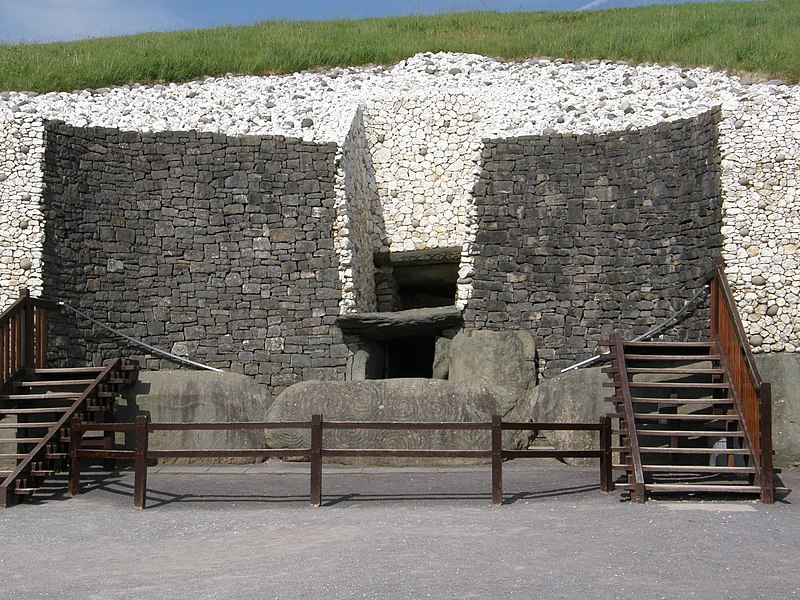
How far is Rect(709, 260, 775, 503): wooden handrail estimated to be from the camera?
9.42 meters

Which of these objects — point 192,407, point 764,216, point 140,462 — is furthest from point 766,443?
point 192,407

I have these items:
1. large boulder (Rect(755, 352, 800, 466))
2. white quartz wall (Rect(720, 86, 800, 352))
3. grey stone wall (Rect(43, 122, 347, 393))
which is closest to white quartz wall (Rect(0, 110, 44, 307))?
grey stone wall (Rect(43, 122, 347, 393))

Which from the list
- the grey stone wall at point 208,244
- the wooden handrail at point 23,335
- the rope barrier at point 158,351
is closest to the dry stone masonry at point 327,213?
the grey stone wall at point 208,244

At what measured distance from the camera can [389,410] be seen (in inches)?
498

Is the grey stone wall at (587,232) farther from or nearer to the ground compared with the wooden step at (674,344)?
farther from the ground

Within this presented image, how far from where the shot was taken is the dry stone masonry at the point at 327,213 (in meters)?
13.8

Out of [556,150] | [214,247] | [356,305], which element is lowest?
[356,305]

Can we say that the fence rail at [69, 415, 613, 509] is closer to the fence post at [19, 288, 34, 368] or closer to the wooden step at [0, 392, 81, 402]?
the wooden step at [0, 392, 81, 402]

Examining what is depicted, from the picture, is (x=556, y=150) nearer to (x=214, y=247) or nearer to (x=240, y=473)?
(x=214, y=247)

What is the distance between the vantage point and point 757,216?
13.2 metres

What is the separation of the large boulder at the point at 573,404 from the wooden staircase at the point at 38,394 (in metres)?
5.88

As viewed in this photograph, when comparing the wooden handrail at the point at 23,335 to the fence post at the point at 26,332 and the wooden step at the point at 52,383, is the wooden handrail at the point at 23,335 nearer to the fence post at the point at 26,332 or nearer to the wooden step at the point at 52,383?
the fence post at the point at 26,332

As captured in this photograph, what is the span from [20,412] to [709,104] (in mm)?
11383

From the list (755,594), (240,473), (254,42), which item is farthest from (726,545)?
(254,42)
